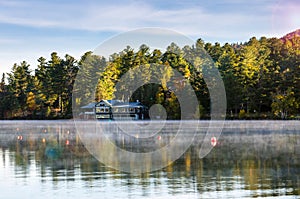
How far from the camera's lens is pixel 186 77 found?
9312 centimetres

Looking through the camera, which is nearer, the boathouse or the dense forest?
the dense forest

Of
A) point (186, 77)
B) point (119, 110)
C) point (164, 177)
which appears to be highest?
point (186, 77)

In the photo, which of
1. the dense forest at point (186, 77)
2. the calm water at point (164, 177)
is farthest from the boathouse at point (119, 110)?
the calm water at point (164, 177)

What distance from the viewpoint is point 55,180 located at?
17.2 meters

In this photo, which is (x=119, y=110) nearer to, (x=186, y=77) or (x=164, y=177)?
(x=186, y=77)

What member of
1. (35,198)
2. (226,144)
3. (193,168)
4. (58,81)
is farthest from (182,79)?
(35,198)

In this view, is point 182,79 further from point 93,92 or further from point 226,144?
point 226,144

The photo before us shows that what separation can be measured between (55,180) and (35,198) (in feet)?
8.98

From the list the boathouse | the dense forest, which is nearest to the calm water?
the dense forest

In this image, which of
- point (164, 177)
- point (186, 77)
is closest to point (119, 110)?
point (186, 77)

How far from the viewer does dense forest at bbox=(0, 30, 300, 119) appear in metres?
84.9

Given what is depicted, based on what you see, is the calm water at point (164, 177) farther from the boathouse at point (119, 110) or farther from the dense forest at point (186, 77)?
the boathouse at point (119, 110)

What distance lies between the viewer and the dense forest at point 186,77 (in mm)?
84938

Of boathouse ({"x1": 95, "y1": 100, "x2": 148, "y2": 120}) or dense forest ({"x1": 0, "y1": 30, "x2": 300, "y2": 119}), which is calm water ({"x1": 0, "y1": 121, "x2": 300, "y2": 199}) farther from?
boathouse ({"x1": 95, "y1": 100, "x2": 148, "y2": 120})
